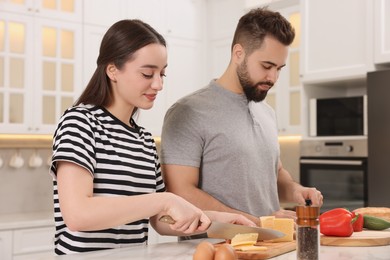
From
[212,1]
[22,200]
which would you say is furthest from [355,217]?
[212,1]

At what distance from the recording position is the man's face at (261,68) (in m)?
2.08

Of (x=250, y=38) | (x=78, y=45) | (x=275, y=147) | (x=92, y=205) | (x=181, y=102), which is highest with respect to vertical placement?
(x=78, y=45)

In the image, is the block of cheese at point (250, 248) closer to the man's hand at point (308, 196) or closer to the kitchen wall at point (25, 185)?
the man's hand at point (308, 196)

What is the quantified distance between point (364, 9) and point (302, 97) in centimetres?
70

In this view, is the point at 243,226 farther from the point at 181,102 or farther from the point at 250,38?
the point at 250,38

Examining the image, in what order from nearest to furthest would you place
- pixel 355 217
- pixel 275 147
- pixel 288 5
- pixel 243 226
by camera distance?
pixel 243 226 < pixel 355 217 < pixel 275 147 < pixel 288 5

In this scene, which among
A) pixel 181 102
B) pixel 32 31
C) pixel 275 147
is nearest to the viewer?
pixel 181 102

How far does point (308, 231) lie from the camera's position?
1.39 metres

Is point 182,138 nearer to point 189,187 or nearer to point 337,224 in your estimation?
point 189,187

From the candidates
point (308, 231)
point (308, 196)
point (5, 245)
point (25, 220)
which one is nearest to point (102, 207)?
point (308, 231)

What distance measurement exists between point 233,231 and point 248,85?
68cm

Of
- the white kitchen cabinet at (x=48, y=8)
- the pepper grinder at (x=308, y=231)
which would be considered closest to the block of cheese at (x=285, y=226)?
the pepper grinder at (x=308, y=231)

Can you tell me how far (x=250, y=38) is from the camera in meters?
2.11

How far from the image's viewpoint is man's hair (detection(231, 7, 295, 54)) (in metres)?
2.08
